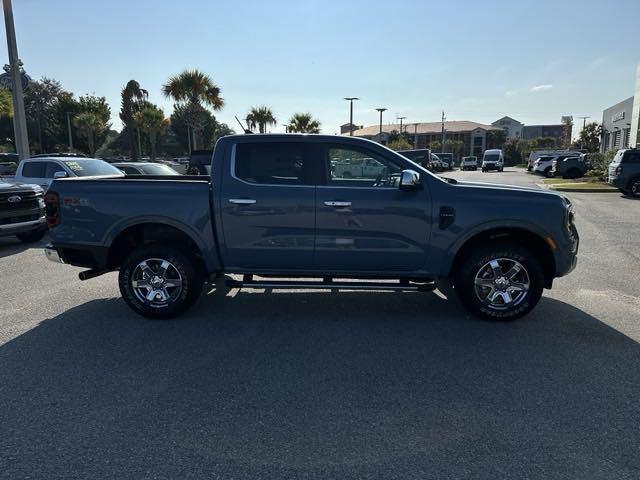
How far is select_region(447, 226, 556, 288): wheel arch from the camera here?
505 centimetres

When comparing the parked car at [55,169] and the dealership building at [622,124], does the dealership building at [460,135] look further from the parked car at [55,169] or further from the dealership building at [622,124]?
the parked car at [55,169]

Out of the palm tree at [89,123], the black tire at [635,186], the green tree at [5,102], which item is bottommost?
the black tire at [635,186]

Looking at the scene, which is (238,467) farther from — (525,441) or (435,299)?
(435,299)

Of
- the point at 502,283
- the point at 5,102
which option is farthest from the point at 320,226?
the point at 5,102

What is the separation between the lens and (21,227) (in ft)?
30.4

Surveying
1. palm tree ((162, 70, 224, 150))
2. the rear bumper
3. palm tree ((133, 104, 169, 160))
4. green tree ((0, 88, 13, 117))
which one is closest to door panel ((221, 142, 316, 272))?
the rear bumper

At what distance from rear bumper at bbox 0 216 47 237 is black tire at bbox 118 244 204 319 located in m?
5.35

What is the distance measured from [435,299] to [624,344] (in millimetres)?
2061

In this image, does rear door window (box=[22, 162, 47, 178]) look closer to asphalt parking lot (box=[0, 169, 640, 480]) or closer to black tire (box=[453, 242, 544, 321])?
asphalt parking lot (box=[0, 169, 640, 480])

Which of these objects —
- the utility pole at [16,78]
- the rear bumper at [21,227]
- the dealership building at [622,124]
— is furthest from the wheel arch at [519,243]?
the dealership building at [622,124]

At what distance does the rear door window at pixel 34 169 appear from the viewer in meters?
12.0

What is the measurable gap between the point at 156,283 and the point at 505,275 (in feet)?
12.3

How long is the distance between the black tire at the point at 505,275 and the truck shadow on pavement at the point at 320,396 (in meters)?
0.16

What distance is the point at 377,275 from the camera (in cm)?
515
